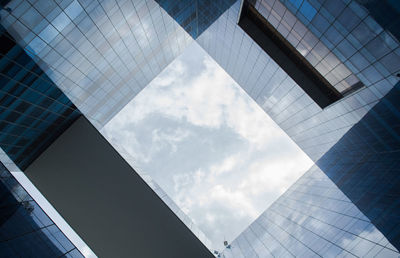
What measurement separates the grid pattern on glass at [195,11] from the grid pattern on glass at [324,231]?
26198 millimetres

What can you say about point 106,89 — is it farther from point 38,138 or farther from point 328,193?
point 328,193

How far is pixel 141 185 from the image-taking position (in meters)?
21.2

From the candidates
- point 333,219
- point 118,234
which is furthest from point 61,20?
point 333,219

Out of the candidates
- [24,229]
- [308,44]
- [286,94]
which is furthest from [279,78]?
[24,229]

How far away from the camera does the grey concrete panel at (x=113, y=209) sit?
20766mm

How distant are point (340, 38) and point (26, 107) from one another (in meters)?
27.6

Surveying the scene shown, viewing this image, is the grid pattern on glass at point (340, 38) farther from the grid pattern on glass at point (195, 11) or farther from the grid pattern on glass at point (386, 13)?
the grid pattern on glass at point (195, 11)

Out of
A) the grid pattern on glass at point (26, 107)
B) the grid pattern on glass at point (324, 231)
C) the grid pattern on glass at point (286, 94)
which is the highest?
the grid pattern on glass at point (26, 107)

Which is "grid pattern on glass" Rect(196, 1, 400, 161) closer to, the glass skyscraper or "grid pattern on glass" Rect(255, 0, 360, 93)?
the glass skyscraper

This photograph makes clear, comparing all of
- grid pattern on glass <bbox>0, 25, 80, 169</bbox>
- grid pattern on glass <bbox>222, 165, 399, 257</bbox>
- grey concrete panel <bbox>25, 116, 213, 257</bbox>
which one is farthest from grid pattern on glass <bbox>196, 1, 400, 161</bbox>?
grid pattern on glass <bbox>0, 25, 80, 169</bbox>

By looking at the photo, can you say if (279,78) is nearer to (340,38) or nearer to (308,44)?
(308,44)

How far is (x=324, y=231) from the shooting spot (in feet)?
85.9

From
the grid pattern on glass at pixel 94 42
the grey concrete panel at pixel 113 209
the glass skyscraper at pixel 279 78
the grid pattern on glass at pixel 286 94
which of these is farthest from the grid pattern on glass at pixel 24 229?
the grid pattern on glass at pixel 286 94

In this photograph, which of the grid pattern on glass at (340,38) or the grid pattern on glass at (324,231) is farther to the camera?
the grid pattern on glass at (324,231)
